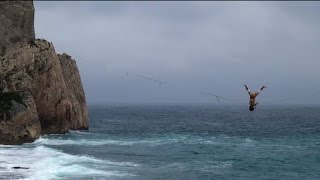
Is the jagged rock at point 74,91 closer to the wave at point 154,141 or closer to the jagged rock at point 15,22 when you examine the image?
the wave at point 154,141

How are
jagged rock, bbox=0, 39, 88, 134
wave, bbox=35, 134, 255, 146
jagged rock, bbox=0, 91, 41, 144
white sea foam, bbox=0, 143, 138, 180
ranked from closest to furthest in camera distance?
white sea foam, bbox=0, 143, 138, 180, jagged rock, bbox=0, 91, 41, 144, wave, bbox=35, 134, 255, 146, jagged rock, bbox=0, 39, 88, 134

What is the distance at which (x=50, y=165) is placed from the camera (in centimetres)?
4156

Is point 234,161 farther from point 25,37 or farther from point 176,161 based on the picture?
point 25,37

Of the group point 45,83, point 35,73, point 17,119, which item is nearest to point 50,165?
point 17,119

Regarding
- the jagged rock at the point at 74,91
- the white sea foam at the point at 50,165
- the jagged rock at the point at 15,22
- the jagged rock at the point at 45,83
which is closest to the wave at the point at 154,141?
the jagged rock at the point at 45,83

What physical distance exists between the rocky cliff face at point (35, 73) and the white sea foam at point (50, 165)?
34.2 feet

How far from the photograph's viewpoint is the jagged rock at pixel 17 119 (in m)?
55.0

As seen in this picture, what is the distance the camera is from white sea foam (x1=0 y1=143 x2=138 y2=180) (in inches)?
1476

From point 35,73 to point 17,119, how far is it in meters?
11.3

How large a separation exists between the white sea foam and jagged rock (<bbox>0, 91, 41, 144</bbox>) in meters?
3.67

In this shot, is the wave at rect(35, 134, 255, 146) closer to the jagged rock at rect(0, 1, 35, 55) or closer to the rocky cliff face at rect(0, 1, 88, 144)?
the rocky cliff face at rect(0, 1, 88, 144)

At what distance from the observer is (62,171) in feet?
128

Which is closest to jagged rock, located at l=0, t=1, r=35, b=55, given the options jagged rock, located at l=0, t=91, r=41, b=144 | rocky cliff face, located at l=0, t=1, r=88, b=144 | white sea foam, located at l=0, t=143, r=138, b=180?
rocky cliff face, located at l=0, t=1, r=88, b=144

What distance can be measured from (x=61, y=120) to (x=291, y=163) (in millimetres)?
36546
